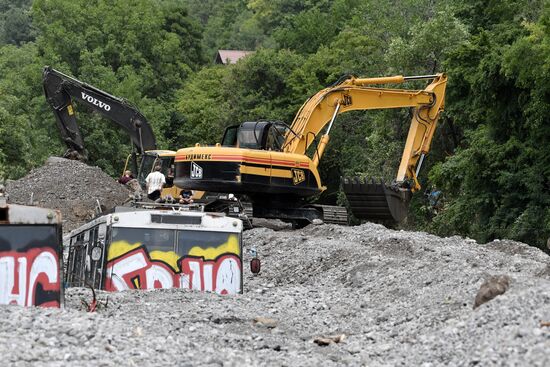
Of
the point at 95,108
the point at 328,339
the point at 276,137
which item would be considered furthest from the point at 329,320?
the point at 95,108

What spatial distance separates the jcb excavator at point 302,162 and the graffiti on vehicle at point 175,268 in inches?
438

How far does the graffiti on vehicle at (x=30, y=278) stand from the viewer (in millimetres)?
14977

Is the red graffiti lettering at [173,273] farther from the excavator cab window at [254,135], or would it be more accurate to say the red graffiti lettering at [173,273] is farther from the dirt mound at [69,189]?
the dirt mound at [69,189]

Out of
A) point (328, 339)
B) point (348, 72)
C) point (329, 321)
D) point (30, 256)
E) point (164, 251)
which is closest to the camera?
point (328, 339)

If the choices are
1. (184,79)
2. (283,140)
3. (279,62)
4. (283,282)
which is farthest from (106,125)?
(283,282)

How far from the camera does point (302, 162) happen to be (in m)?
31.3

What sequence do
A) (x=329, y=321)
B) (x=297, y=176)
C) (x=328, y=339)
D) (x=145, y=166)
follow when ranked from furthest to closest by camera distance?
(x=145, y=166) < (x=297, y=176) < (x=329, y=321) < (x=328, y=339)

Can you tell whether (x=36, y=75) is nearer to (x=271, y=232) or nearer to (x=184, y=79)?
(x=184, y=79)

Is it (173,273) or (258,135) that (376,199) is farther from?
(173,273)

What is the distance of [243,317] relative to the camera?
53.6 feet

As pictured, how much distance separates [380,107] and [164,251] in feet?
57.6

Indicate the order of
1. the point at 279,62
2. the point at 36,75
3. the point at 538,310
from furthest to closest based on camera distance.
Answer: the point at 36,75 → the point at 279,62 → the point at 538,310

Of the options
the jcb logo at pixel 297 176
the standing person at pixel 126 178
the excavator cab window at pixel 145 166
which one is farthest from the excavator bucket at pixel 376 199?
the standing person at pixel 126 178

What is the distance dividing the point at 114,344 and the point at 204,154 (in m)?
18.0
